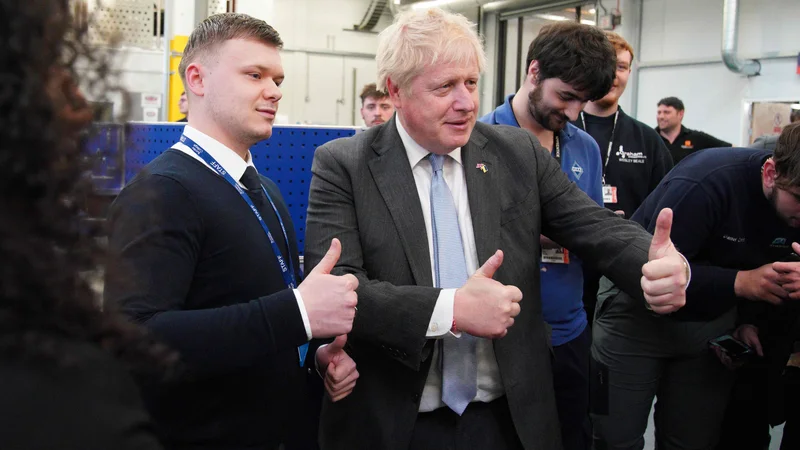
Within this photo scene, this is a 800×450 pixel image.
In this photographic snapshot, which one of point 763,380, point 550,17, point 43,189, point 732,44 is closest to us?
point 43,189

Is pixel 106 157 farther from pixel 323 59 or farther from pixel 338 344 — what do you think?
pixel 323 59

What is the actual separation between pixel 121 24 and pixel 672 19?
392 inches

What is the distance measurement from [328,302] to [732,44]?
8.40 metres

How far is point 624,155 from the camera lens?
3.21m

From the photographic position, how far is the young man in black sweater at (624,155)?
3191mm

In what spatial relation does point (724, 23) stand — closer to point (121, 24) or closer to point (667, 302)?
point (667, 302)

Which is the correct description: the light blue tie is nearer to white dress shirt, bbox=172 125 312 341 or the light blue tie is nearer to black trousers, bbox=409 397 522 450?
black trousers, bbox=409 397 522 450

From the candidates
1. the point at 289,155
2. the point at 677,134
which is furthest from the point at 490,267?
the point at 677,134

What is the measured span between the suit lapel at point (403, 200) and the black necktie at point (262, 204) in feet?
0.79

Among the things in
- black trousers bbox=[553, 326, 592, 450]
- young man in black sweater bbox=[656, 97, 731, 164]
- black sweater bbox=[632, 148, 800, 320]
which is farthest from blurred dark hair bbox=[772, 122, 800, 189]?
young man in black sweater bbox=[656, 97, 731, 164]

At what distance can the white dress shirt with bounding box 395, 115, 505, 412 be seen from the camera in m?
1.52

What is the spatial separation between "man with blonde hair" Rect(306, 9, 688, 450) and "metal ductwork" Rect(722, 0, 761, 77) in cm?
771

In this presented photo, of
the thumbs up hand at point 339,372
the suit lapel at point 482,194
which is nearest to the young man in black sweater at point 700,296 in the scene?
the suit lapel at point 482,194

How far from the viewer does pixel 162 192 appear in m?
1.30
